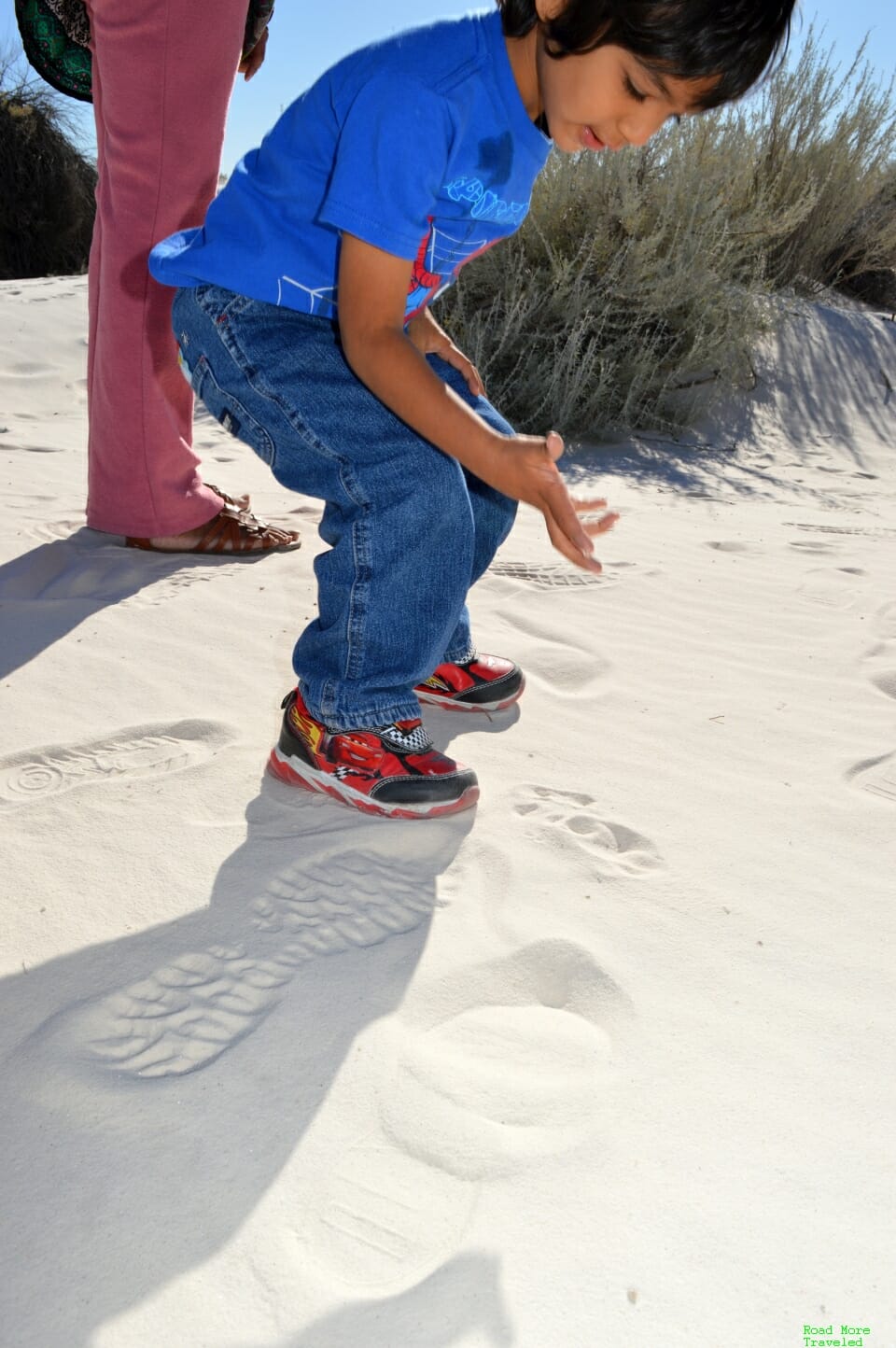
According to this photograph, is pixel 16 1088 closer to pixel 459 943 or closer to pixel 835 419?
pixel 459 943

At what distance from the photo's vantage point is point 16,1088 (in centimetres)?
104

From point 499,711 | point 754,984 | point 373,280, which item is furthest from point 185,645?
point 754,984

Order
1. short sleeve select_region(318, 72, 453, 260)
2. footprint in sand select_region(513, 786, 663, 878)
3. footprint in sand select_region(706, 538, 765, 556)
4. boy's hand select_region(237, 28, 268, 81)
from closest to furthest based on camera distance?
1. short sleeve select_region(318, 72, 453, 260)
2. footprint in sand select_region(513, 786, 663, 878)
3. boy's hand select_region(237, 28, 268, 81)
4. footprint in sand select_region(706, 538, 765, 556)

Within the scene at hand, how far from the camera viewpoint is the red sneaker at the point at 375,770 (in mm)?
1570

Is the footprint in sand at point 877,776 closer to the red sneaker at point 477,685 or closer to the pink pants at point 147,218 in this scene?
the red sneaker at point 477,685

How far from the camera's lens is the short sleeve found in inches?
51.6

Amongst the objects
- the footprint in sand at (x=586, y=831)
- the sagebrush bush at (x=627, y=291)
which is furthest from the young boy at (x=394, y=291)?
the sagebrush bush at (x=627, y=291)

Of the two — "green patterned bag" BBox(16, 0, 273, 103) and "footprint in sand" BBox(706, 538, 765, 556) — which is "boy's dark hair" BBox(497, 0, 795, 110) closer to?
"green patterned bag" BBox(16, 0, 273, 103)

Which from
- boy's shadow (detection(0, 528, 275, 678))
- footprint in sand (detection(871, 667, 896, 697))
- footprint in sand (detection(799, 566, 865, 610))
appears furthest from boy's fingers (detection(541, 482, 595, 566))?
footprint in sand (detection(799, 566, 865, 610))

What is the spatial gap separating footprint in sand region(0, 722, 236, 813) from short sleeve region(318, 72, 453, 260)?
0.80 meters

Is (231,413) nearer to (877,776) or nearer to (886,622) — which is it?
(877,776)

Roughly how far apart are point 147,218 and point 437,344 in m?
0.83

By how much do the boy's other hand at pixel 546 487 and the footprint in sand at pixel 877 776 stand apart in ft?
2.17

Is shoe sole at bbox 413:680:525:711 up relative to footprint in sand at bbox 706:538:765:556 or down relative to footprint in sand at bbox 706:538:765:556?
down
